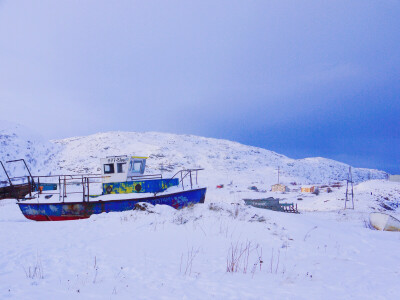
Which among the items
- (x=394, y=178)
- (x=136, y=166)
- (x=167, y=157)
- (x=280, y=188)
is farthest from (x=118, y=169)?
(x=394, y=178)

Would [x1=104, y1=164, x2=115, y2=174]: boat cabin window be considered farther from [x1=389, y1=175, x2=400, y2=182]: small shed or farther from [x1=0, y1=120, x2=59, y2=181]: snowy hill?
[x1=389, y1=175, x2=400, y2=182]: small shed

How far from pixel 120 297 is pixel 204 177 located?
54308 millimetres

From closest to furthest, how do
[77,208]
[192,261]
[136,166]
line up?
1. [192,261]
2. [77,208]
3. [136,166]

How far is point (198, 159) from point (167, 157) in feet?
31.6

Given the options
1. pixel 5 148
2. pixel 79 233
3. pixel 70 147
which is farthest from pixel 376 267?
pixel 70 147

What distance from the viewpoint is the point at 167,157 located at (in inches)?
2753

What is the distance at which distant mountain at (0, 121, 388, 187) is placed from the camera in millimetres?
46688

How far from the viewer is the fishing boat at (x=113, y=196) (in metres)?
12.4

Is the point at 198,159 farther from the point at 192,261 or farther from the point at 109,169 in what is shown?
the point at 192,261

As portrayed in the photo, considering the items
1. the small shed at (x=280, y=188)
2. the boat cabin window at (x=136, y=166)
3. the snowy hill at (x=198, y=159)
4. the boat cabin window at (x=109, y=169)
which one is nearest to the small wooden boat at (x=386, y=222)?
the boat cabin window at (x=136, y=166)

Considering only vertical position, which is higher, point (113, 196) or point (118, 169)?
point (118, 169)

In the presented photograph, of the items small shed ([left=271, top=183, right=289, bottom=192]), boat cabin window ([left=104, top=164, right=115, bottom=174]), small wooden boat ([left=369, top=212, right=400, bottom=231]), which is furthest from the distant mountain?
A: small wooden boat ([left=369, top=212, right=400, bottom=231])

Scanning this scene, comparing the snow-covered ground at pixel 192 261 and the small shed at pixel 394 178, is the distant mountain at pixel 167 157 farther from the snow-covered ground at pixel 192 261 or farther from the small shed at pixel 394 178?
the snow-covered ground at pixel 192 261

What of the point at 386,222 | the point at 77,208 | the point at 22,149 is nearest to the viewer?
the point at 77,208
